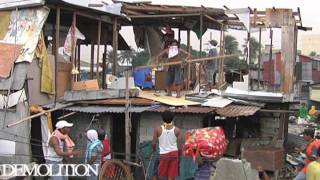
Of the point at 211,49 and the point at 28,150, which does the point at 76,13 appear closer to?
the point at 28,150

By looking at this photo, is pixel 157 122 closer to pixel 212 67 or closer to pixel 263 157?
pixel 263 157

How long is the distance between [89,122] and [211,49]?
5543 mm

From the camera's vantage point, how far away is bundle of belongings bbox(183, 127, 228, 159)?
9305mm

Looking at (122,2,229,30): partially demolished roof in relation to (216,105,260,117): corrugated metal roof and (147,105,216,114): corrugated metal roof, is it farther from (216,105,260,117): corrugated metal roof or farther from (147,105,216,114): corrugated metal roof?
(147,105,216,114): corrugated metal roof

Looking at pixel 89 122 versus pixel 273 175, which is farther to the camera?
pixel 89 122

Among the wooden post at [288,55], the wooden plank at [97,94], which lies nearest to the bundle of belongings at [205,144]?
the wooden plank at [97,94]

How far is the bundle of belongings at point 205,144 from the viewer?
9.30 meters

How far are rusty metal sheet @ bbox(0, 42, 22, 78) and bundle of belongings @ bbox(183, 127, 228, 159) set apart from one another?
14.9 ft

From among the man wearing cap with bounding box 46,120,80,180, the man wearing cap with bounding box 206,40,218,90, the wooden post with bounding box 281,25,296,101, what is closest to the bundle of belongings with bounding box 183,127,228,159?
the man wearing cap with bounding box 46,120,80,180

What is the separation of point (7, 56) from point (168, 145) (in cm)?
463

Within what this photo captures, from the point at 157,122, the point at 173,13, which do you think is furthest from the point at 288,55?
the point at 173,13

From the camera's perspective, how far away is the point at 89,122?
11.9 m

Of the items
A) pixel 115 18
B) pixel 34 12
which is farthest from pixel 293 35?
pixel 34 12

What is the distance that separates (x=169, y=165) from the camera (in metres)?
9.58
